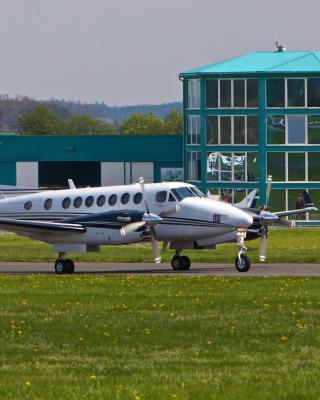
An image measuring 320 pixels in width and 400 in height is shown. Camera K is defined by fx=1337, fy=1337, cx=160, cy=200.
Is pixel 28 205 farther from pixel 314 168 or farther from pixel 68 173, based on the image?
pixel 68 173

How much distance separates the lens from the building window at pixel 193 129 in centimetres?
9775

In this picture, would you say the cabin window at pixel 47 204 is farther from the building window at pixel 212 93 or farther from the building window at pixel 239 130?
the building window at pixel 212 93

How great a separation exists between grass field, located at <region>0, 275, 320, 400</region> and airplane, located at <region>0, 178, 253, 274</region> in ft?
28.2

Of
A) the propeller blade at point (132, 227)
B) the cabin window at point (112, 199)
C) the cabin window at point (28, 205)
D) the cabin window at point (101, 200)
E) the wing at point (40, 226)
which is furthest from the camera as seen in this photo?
the cabin window at point (28, 205)

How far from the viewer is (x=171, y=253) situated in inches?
2072

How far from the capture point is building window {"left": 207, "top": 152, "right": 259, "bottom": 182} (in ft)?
310

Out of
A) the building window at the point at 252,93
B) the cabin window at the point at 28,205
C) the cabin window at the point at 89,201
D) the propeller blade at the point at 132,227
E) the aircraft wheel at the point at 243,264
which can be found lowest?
the aircraft wheel at the point at 243,264

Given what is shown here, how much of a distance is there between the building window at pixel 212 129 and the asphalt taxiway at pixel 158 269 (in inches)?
1867

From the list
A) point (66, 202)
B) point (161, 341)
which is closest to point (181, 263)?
point (66, 202)

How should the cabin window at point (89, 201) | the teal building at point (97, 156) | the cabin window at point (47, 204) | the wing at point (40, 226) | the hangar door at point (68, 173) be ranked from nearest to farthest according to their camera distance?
the wing at point (40, 226) → the cabin window at point (89, 201) → the cabin window at point (47, 204) → the teal building at point (97, 156) → the hangar door at point (68, 173)

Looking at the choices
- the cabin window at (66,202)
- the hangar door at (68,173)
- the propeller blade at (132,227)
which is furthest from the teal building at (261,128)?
the propeller blade at (132,227)

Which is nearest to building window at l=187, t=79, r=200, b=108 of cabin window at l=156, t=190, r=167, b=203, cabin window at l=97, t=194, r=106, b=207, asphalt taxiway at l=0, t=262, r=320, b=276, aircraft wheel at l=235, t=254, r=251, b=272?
asphalt taxiway at l=0, t=262, r=320, b=276

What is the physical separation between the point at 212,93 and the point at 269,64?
4544mm

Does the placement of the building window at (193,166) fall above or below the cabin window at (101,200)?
above
